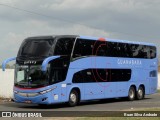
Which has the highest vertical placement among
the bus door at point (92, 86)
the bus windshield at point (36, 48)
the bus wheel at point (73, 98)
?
the bus windshield at point (36, 48)

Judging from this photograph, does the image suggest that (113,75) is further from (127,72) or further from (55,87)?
(55,87)

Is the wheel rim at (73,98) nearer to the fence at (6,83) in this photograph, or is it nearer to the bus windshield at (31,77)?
the bus windshield at (31,77)

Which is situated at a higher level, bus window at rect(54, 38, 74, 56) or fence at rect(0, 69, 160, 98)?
bus window at rect(54, 38, 74, 56)

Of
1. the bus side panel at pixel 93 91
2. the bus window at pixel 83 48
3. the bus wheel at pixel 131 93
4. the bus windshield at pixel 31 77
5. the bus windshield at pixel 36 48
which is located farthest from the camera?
the bus wheel at pixel 131 93

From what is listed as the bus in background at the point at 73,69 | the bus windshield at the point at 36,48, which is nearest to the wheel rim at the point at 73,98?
the bus in background at the point at 73,69

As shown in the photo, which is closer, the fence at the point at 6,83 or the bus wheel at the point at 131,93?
the bus wheel at the point at 131,93

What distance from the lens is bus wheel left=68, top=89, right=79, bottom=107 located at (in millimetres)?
26688

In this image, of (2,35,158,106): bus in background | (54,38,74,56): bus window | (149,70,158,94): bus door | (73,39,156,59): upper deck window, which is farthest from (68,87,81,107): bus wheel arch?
(149,70,158,94): bus door

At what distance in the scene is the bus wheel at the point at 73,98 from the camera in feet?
87.6

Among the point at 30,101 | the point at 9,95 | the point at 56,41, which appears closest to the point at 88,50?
the point at 56,41

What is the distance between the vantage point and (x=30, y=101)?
25.2 metres

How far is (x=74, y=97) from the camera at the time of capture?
2698 centimetres

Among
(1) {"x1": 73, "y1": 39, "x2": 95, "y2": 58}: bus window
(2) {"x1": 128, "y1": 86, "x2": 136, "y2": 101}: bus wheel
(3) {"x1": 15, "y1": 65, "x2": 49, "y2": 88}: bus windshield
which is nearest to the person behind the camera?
(3) {"x1": 15, "y1": 65, "x2": 49, "y2": 88}: bus windshield

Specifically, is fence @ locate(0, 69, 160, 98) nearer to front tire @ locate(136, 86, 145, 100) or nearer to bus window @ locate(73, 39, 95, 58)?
bus window @ locate(73, 39, 95, 58)
